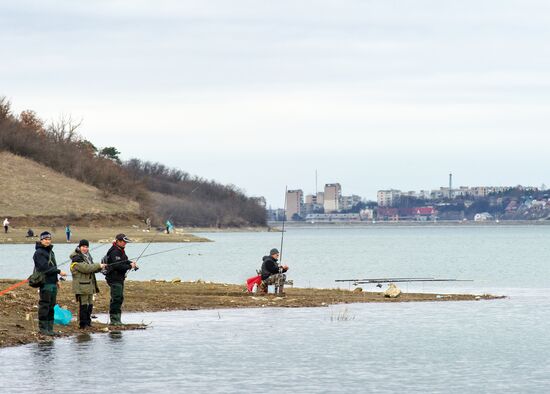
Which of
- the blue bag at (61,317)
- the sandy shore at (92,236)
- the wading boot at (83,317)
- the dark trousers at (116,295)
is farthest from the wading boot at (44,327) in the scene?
the sandy shore at (92,236)

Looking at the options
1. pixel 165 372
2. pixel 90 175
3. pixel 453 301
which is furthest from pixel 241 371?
pixel 90 175

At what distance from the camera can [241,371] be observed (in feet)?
66.0

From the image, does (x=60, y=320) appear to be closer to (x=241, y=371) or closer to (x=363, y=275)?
(x=241, y=371)

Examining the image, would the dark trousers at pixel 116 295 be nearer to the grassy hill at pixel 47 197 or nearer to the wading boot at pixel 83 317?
the wading boot at pixel 83 317

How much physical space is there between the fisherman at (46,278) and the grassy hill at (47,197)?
10322cm

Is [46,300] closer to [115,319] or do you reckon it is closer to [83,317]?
[83,317]

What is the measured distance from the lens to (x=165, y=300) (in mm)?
32750

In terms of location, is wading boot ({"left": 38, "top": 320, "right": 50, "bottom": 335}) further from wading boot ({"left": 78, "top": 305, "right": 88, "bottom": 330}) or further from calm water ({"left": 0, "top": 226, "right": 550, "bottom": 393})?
wading boot ({"left": 78, "top": 305, "right": 88, "bottom": 330})

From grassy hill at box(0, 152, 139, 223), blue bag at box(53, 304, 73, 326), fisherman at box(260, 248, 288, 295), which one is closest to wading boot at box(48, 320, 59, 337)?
blue bag at box(53, 304, 73, 326)

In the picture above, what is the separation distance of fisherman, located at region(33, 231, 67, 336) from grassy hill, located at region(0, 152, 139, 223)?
10322cm

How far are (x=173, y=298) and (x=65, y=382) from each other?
14.9 metres

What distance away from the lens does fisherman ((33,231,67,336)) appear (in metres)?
22.9

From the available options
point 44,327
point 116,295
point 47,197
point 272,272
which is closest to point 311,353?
point 116,295

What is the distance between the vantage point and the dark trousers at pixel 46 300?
23.2m
